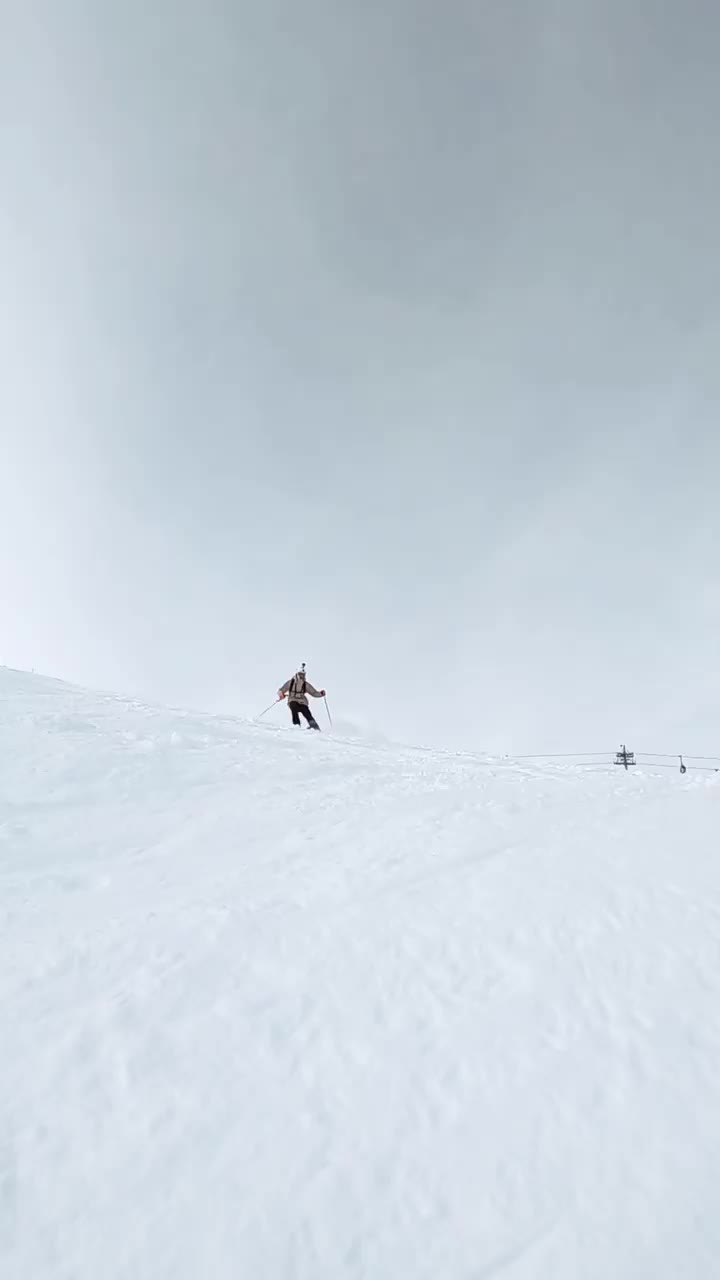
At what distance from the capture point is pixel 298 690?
17.5 metres

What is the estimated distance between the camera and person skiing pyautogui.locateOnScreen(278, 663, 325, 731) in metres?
17.4

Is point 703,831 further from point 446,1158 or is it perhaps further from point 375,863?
point 446,1158

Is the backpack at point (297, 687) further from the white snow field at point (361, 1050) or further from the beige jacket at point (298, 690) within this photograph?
the white snow field at point (361, 1050)

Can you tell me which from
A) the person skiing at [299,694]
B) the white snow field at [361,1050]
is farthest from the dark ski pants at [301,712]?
the white snow field at [361,1050]

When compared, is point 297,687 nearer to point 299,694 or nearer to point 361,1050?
point 299,694

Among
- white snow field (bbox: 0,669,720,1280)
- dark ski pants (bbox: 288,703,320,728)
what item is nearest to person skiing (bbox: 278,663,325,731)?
dark ski pants (bbox: 288,703,320,728)

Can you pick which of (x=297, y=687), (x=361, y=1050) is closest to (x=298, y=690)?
(x=297, y=687)

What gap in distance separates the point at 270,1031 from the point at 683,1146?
6.60ft

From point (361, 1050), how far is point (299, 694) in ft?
46.8

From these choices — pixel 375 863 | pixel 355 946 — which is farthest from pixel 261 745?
pixel 355 946

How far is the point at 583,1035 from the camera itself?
132 inches

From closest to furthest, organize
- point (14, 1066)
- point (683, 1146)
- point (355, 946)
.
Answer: point (683, 1146)
point (14, 1066)
point (355, 946)

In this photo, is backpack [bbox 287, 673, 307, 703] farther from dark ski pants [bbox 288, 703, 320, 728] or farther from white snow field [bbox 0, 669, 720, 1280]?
white snow field [bbox 0, 669, 720, 1280]

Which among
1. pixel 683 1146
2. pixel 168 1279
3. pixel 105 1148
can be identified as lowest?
pixel 168 1279
